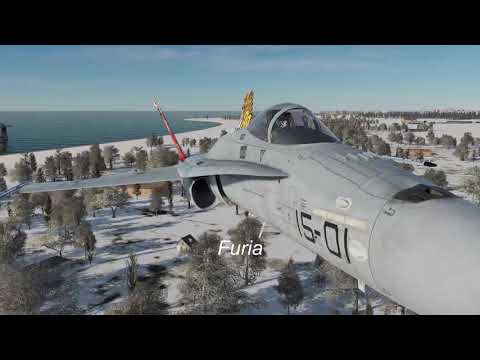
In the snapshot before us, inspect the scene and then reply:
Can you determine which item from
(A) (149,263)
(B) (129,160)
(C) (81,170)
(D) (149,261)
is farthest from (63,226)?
(B) (129,160)

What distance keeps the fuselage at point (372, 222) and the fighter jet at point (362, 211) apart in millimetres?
Result: 11

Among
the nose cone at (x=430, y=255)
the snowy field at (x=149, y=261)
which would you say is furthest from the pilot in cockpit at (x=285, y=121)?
the snowy field at (x=149, y=261)

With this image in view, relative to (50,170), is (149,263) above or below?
below

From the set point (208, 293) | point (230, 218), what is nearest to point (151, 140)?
point (230, 218)

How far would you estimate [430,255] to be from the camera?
9.76ft

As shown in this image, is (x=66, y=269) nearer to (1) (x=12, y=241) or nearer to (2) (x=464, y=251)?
(1) (x=12, y=241)

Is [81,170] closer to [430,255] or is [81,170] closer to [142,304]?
[142,304]

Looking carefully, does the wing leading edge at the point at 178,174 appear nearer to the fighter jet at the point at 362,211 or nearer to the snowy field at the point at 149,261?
the fighter jet at the point at 362,211

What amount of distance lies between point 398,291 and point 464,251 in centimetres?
87

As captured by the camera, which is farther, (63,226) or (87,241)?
(63,226)

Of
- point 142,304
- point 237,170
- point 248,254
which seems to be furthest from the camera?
point 248,254

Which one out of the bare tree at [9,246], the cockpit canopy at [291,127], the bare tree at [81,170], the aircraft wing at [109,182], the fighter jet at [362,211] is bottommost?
the bare tree at [9,246]

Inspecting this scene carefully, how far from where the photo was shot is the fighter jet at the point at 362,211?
2910mm

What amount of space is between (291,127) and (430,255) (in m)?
4.54
